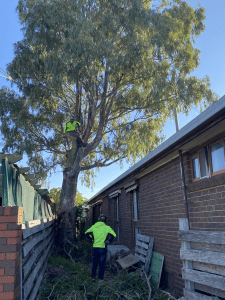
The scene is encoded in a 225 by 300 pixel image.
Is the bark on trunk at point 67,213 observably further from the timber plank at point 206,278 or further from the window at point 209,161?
the timber plank at point 206,278

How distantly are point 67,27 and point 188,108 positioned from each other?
6425mm

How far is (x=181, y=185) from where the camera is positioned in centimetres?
607

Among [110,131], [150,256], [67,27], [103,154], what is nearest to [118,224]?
[103,154]

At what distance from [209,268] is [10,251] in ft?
8.94

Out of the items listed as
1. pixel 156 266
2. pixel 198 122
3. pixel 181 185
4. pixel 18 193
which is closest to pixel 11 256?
pixel 18 193

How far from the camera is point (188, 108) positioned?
12984 millimetres

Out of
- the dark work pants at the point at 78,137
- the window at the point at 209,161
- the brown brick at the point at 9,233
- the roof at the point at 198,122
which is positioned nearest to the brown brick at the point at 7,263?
the brown brick at the point at 9,233

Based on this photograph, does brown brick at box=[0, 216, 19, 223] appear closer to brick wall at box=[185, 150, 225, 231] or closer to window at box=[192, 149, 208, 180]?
brick wall at box=[185, 150, 225, 231]

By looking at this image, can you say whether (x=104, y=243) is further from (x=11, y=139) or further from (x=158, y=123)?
(x=158, y=123)

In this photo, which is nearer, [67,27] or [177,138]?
[177,138]

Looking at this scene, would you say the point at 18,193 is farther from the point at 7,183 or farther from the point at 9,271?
the point at 9,271

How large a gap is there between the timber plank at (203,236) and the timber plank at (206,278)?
45cm

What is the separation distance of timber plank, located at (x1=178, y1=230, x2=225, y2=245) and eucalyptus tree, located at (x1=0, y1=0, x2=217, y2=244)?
8.10 metres

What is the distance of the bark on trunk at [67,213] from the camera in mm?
11636
